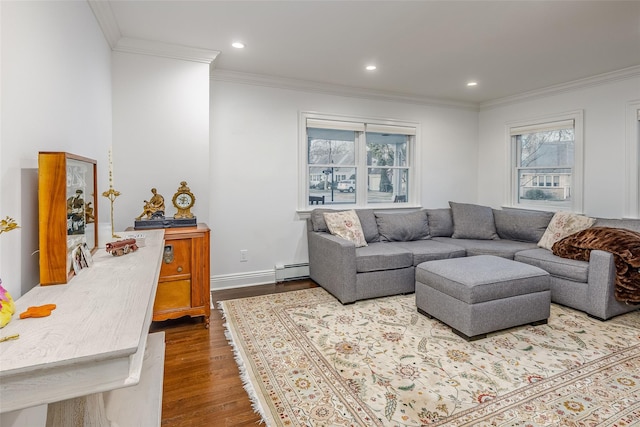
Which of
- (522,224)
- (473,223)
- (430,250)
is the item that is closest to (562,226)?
(522,224)

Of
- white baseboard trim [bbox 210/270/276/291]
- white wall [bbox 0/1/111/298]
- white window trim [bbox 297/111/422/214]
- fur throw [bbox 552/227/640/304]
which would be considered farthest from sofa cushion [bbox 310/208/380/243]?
white wall [bbox 0/1/111/298]

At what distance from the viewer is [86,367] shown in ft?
2.51

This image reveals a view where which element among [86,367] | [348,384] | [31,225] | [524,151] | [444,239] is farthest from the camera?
[524,151]

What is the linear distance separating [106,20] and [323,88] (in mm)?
2394

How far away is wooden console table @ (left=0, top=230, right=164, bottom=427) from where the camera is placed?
728mm

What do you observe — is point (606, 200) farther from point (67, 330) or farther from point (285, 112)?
point (67, 330)

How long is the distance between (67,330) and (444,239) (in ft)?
13.7

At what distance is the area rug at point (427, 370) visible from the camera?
1762mm

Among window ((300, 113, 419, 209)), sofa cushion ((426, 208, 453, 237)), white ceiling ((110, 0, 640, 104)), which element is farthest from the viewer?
sofa cushion ((426, 208, 453, 237))

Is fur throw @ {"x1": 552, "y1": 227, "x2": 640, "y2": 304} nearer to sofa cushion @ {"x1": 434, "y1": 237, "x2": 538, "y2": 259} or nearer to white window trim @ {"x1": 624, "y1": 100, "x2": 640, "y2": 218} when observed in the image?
sofa cushion @ {"x1": 434, "y1": 237, "x2": 538, "y2": 259}

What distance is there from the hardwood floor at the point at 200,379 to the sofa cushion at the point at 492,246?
9.33ft

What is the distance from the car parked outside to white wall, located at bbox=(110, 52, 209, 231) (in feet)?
6.17

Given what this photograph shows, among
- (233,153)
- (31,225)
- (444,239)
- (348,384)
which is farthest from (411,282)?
(31,225)

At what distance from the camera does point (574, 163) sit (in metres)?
4.21
